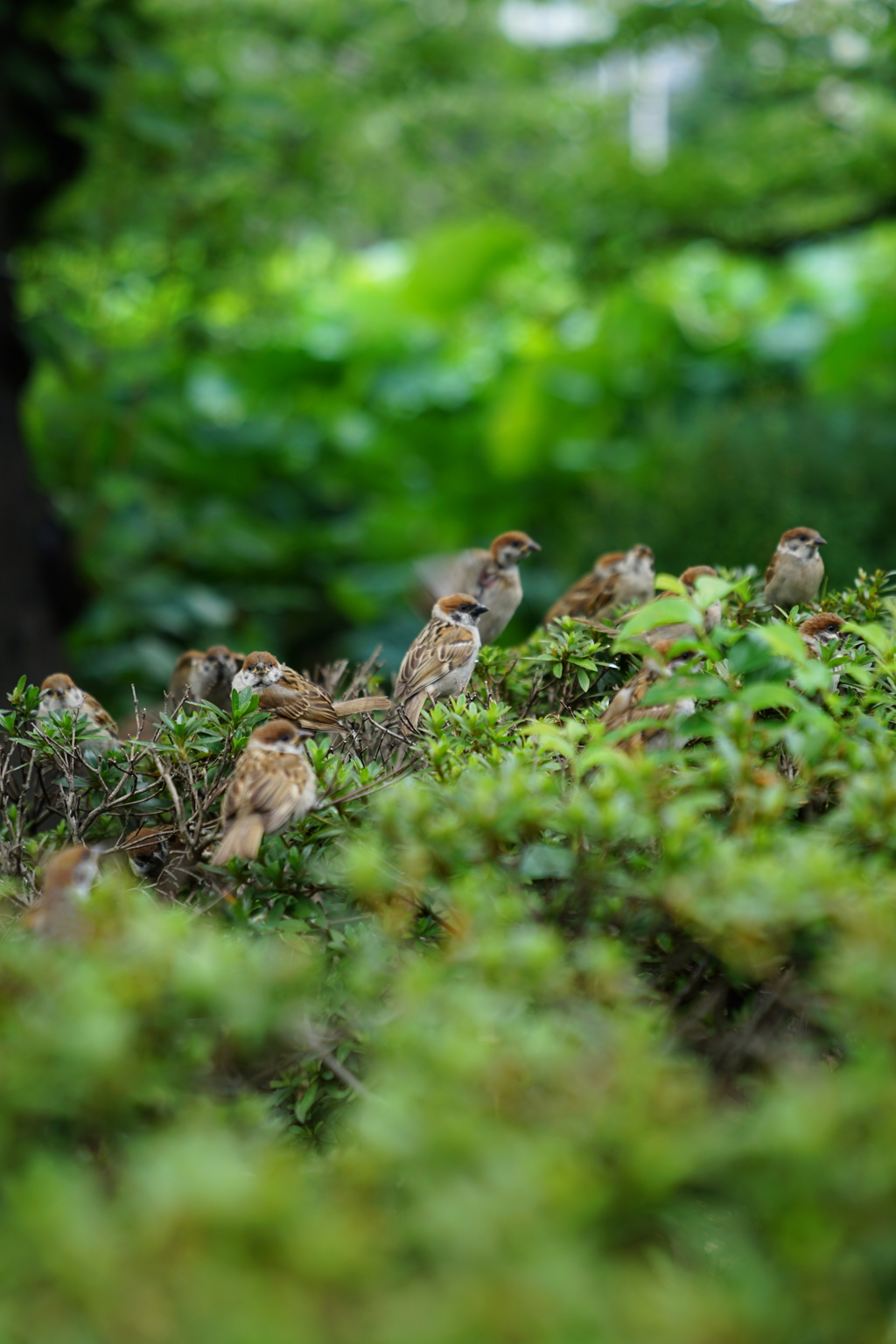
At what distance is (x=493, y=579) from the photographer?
365 cm

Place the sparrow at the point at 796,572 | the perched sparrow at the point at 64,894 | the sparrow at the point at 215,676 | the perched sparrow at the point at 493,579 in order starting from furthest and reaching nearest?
the perched sparrow at the point at 493,579 < the sparrow at the point at 215,676 < the sparrow at the point at 796,572 < the perched sparrow at the point at 64,894

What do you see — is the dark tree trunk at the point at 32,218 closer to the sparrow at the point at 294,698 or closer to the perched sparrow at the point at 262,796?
the sparrow at the point at 294,698

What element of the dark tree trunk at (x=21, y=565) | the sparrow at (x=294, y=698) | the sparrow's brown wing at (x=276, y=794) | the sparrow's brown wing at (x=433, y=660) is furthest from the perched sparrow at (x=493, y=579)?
the dark tree trunk at (x=21, y=565)

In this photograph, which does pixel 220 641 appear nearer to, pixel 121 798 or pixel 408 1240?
pixel 121 798

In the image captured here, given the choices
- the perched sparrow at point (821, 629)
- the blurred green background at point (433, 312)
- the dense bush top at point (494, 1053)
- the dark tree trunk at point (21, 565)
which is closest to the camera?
the dense bush top at point (494, 1053)

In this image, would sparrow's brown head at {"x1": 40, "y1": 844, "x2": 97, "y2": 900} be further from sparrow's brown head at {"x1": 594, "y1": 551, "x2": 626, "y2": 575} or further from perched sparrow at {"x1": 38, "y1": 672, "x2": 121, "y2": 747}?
sparrow's brown head at {"x1": 594, "y1": 551, "x2": 626, "y2": 575}

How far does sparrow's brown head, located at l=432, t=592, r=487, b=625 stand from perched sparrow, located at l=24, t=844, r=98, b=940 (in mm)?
1404

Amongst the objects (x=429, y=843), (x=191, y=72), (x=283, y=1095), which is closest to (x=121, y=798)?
(x=283, y=1095)

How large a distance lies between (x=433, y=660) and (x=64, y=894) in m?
1.18

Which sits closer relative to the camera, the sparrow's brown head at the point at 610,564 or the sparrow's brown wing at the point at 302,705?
the sparrow's brown wing at the point at 302,705

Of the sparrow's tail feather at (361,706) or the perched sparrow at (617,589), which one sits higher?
the sparrow's tail feather at (361,706)

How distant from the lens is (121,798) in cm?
222

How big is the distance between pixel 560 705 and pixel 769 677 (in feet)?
2.32

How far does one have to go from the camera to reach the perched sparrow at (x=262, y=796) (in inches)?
72.2
